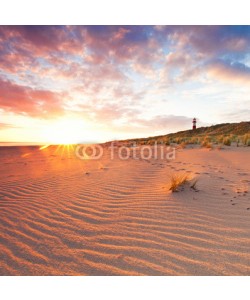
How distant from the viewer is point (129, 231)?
2.50 m

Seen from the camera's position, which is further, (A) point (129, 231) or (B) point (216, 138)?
(B) point (216, 138)

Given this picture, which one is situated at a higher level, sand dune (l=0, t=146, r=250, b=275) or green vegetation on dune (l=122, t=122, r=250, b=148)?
green vegetation on dune (l=122, t=122, r=250, b=148)

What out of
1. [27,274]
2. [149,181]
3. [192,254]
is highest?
[149,181]

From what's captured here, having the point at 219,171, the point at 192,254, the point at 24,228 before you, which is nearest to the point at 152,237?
the point at 192,254

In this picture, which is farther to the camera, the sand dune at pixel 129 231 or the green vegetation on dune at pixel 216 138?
the green vegetation on dune at pixel 216 138

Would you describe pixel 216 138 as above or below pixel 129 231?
above

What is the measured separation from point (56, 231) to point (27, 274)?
741mm

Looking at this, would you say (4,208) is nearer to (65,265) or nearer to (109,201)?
(109,201)

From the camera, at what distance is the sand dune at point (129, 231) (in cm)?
191

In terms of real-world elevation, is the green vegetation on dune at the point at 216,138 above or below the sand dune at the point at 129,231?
above

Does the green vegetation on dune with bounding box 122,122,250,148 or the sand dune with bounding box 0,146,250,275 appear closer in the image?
the sand dune with bounding box 0,146,250,275

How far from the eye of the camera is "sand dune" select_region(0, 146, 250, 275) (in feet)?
6.28
